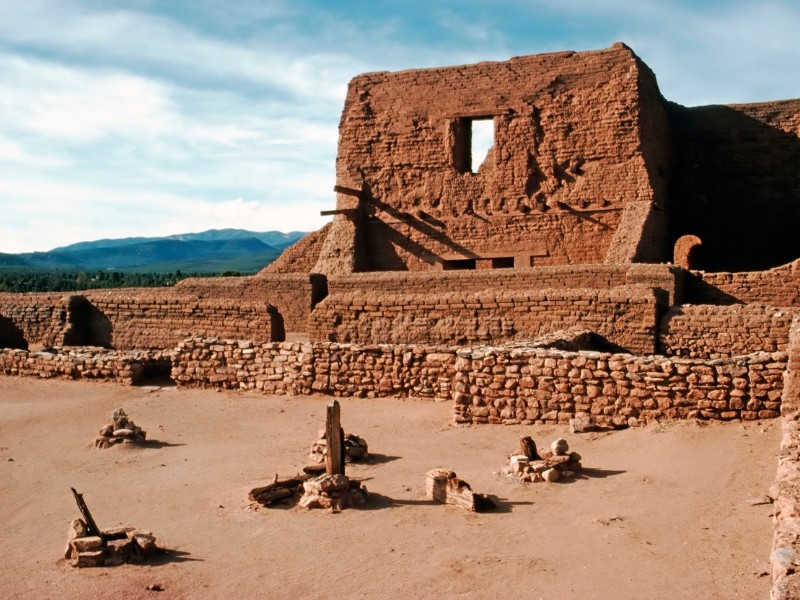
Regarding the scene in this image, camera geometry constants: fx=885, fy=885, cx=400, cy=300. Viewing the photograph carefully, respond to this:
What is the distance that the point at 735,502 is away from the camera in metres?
6.04

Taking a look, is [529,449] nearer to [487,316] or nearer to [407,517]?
[407,517]

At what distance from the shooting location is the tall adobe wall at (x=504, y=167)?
712 inches

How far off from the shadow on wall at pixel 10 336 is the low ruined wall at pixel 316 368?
5704mm

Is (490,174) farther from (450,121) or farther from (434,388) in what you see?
(434,388)

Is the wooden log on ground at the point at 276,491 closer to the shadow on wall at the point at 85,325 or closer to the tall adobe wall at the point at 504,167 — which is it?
the shadow on wall at the point at 85,325

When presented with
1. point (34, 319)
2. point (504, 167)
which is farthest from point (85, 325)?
point (504, 167)

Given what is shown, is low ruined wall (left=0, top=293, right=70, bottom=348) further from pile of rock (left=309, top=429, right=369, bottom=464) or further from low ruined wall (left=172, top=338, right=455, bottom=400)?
pile of rock (left=309, top=429, right=369, bottom=464)

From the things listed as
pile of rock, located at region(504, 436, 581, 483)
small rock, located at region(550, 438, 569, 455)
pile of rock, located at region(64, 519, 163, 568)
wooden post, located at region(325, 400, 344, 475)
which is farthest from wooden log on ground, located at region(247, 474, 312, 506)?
small rock, located at region(550, 438, 569, 455)

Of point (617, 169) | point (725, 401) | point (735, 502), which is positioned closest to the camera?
point (735, 502)

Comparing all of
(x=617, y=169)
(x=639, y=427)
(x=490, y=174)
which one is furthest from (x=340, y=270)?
(x=639, y=427)

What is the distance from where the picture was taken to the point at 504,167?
63.0 feet

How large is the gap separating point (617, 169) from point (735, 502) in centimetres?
1292

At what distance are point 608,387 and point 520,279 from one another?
631cm

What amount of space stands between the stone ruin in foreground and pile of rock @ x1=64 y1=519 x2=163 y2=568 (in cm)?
405
